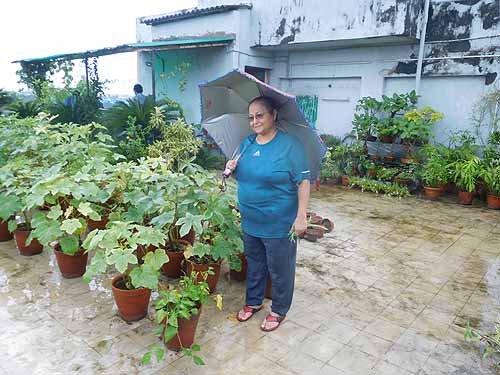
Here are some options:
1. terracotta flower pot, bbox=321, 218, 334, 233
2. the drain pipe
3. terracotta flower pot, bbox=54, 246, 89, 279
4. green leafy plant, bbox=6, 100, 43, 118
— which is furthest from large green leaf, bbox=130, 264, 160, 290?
green leafy plant, bbox=6, 100, 43, 118

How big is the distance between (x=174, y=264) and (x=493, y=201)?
5.11m

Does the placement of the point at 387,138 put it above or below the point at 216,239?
above

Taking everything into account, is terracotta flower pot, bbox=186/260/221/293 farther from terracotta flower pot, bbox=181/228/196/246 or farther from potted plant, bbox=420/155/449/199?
potted plant, bbox=420/155/449/199

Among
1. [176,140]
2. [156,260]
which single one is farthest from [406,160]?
[156,260]

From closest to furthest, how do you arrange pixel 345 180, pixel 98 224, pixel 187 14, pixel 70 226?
pixel 70 226 < pixel 98 224 < pixel 345 180 < pixel 187 14

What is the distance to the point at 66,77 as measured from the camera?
10.6 meters

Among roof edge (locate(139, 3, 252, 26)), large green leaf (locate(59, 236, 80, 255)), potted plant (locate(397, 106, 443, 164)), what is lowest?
large green leaf (locate(59, 236, 80, 255))

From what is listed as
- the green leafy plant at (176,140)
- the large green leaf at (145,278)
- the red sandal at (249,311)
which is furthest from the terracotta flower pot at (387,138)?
the large green leaf at (145,278)

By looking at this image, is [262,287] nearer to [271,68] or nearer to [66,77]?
[271,68]

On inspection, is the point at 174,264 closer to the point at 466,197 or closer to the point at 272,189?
the point at 272,189

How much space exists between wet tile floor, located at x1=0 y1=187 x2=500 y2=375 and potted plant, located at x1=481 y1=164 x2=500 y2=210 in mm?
1713

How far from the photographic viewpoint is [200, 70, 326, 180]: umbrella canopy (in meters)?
2.36

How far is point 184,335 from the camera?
2.31m

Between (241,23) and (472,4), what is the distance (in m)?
4.13
